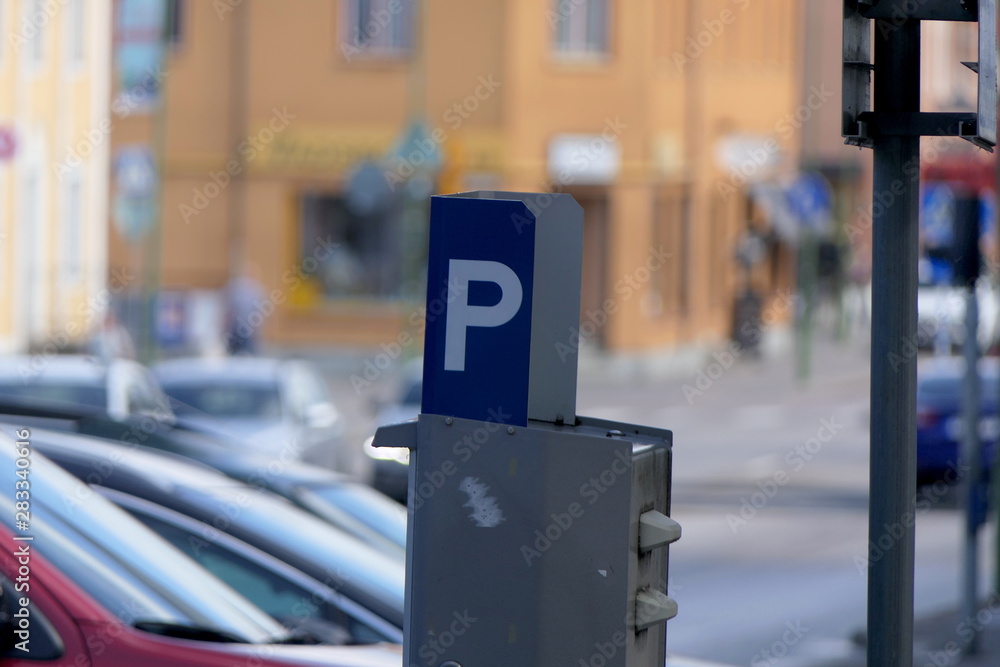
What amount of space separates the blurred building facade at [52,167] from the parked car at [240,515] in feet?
77.7

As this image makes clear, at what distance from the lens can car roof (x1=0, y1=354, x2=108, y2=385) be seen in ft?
39.7

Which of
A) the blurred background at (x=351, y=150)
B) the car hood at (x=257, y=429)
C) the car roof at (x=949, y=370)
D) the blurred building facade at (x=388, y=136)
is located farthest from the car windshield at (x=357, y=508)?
the blurred building facade at (x=388, y=136)

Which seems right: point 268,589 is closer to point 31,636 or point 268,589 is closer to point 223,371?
point 31,636

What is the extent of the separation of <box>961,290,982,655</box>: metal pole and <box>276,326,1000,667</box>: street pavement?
27 cm

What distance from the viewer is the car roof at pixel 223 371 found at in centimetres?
1460

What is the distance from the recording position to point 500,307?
10.4 ft

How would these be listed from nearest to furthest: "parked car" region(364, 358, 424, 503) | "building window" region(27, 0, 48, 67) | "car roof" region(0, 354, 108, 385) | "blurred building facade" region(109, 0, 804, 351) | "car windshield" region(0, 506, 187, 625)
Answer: "car windshield" region(0, 506, 187, 625), "car roof" region(0, 354, 108, 385), "parked car" region(364, 358, 424, 503), "building window" region(27, 0, 48, 67), "blurred building facade" region(109, 0, 804, 351)

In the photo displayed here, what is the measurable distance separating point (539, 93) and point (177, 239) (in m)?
8.09

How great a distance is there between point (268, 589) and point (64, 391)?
314 inches

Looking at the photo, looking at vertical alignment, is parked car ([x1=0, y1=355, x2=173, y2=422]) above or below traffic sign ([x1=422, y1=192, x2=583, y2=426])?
below

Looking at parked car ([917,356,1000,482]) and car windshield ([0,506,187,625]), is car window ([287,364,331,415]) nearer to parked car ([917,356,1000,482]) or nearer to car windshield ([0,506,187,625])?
parked car ([917,356,1000,482])

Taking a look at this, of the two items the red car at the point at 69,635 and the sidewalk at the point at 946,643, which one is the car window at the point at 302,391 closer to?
the sidewalk at the point at 946,643

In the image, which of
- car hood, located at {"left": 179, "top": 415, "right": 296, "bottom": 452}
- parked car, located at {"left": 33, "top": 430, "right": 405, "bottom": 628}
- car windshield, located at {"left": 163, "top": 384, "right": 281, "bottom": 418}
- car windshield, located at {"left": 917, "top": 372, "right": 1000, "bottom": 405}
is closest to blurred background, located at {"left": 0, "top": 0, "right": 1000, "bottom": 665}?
car windshield, located at {"left": 917, "top": 372, "right": 1000, "bottom": 405}

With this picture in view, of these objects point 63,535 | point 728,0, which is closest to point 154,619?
point 63,535
